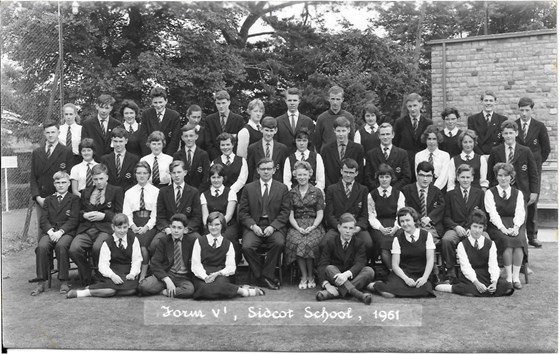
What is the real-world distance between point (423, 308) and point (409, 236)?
769 millimetres

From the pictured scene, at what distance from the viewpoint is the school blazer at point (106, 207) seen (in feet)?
19.3

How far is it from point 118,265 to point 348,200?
2365mm

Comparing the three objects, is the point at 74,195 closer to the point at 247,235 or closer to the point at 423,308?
the point at 247,235

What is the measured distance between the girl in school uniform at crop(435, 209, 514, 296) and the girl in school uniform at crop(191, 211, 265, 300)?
1883 millimetres

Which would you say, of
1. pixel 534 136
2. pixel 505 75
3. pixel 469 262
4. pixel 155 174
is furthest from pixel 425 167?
pixel 505 75

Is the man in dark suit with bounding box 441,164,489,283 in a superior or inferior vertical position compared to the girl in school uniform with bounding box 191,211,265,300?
superior

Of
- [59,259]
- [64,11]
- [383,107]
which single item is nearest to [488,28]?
[383,107]

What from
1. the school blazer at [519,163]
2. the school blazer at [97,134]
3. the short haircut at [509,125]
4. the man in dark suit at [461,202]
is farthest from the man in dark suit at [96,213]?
the short haircut at [509,125]

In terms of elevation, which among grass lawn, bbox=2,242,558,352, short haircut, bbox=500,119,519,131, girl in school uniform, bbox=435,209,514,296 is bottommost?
grass lawn, bbox=2,242,558,352

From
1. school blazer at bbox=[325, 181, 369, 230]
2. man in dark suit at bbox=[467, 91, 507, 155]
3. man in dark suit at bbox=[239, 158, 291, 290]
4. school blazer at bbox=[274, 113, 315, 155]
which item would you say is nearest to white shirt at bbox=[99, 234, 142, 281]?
man in dark suit at bbox=[239, 158, 291, 290]

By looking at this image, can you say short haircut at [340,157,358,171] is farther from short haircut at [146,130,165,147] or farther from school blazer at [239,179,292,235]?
short haircut at [146,130,165,147]

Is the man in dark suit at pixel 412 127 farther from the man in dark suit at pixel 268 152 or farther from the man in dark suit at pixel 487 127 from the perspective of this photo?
the man in dark suit at pixel 268 152

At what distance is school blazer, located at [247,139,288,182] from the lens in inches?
248

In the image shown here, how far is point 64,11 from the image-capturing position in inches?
374
